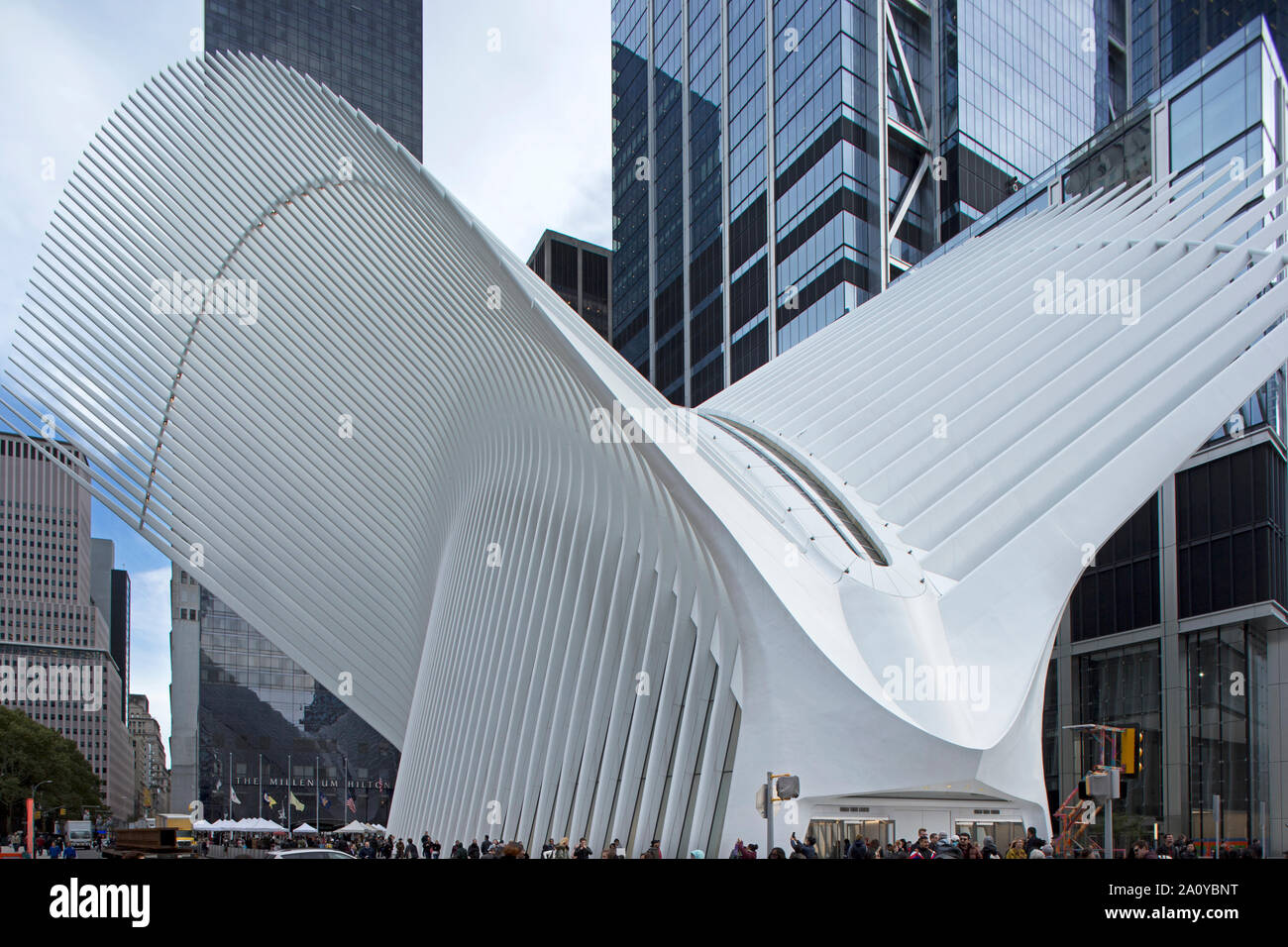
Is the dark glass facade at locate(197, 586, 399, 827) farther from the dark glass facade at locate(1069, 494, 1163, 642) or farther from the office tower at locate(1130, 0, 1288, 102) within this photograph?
the office tower at locate(1130, 0, 1288, 102)

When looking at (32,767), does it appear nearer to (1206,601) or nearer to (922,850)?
(1206,601)

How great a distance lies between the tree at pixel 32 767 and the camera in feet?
275

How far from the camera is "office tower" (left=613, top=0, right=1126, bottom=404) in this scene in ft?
212

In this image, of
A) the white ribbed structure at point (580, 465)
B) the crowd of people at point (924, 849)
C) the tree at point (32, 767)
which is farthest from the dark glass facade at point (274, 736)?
the crowd of people at point (924, 849)

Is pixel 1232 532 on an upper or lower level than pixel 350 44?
lower

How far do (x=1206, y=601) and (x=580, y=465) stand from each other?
2274 centimetres

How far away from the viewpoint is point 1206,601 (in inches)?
1463

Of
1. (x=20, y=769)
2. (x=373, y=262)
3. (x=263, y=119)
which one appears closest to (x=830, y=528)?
(x=373, y=262)

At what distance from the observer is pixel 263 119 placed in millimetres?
27328

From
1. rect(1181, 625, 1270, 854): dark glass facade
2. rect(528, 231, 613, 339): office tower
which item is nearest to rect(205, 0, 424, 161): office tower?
rect(528, 231, 613, 339): office tower

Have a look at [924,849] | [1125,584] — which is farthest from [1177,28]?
[924,849]

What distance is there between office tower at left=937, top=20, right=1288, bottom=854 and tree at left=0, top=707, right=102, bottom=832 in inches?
Answer: 2860
